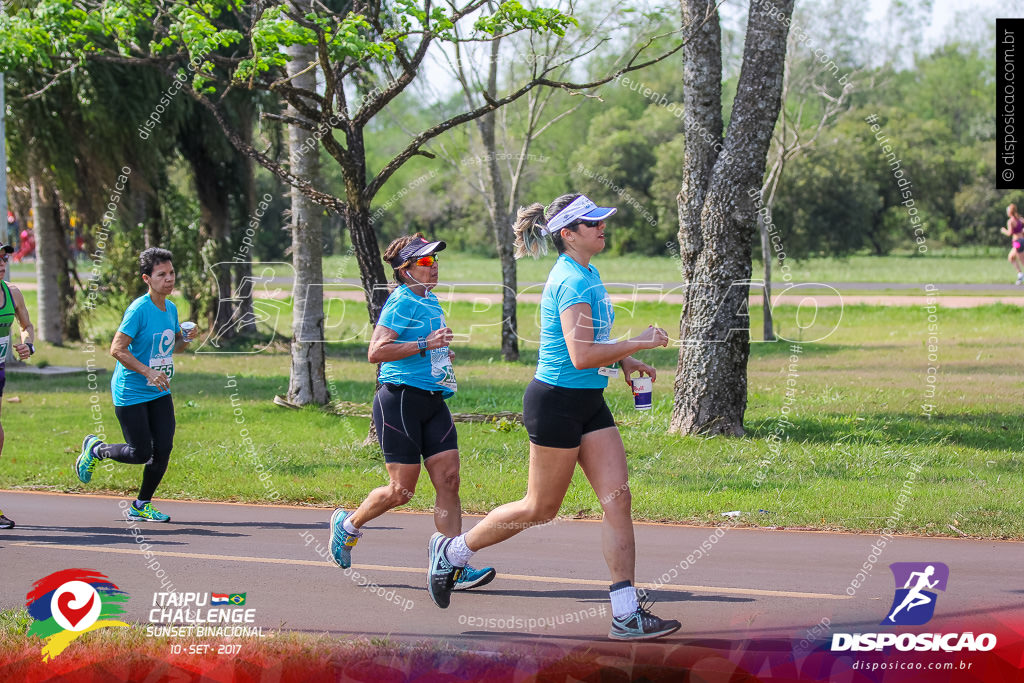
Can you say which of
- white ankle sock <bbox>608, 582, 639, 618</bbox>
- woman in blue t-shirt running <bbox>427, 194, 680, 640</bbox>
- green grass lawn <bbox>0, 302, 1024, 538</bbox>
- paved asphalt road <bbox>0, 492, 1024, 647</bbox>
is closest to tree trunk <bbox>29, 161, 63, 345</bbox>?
green grass lawn <bbox>0, 302, 1024, 538</bbox>

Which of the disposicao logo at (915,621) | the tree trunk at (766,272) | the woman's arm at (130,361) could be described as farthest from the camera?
the tree trunk at (766,272)

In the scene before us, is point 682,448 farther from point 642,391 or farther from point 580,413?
point 580,413

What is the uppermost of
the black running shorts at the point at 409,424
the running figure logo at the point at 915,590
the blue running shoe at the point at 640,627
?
the black running shorts at the point at 409,424

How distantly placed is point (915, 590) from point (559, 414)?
8.08 ft

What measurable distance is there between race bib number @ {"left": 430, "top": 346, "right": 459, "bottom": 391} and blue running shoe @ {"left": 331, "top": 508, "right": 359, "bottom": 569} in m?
1.02

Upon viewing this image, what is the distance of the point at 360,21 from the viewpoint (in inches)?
367

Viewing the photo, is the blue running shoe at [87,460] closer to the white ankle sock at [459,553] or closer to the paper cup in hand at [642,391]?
the white ankle sock at [459,553]

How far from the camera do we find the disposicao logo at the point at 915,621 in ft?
16.6

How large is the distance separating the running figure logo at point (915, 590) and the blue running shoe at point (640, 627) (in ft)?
4.01

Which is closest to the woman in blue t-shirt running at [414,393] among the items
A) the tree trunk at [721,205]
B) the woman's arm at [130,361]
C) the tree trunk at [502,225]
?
the woman's arm at [130,361]

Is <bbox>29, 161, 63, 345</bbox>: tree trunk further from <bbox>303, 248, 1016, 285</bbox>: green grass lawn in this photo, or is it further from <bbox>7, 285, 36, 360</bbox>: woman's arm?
<bbox>7, 285, 36, 360</bbox>: woman's arm

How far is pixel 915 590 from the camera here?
19.7ft

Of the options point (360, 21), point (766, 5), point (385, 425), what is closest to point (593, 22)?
point (766, 5)

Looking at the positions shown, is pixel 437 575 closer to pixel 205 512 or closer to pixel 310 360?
pixel 205 512
